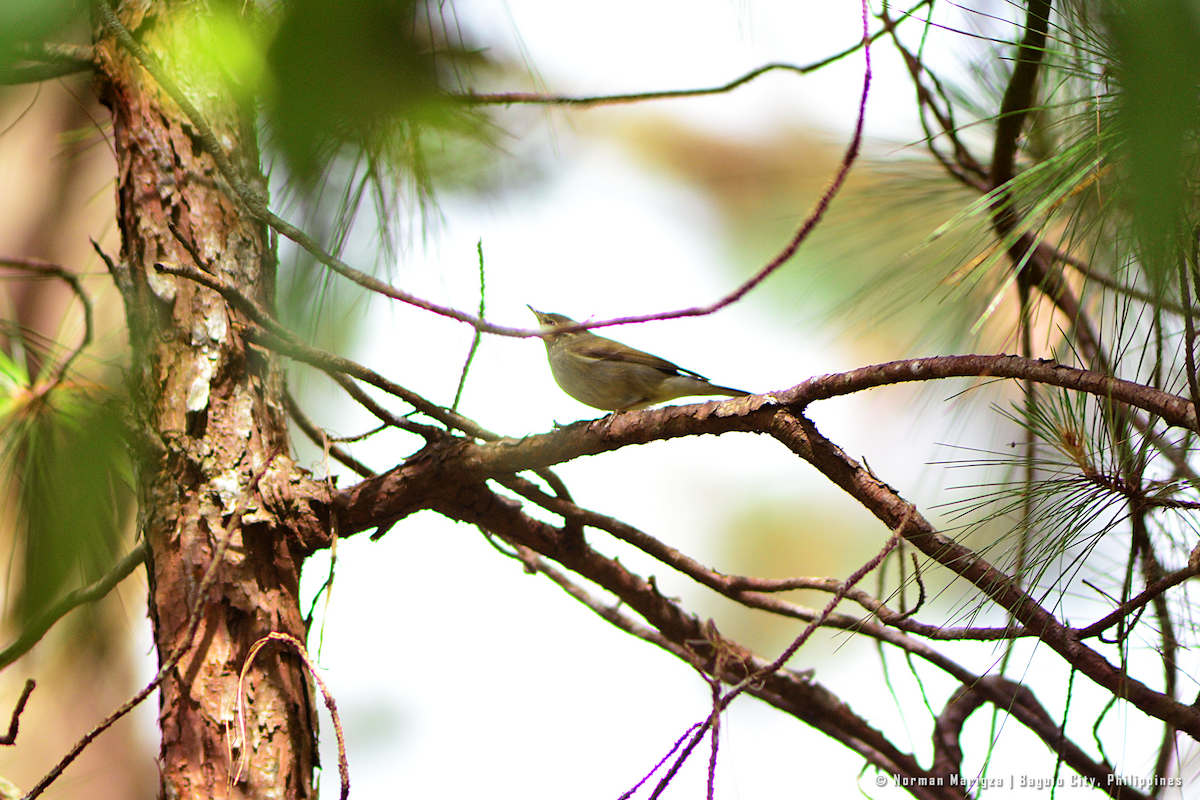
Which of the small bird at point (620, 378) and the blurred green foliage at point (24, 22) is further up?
the small bird at point (620, 378)

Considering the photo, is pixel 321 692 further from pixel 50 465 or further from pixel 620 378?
pixel 620 378

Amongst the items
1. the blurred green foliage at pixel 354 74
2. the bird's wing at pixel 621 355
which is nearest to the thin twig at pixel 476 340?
the blurred green foliage at pixel 354 74

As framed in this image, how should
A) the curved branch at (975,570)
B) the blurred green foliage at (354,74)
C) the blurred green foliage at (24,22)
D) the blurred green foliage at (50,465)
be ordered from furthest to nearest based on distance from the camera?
1. the blurred green foliage at (50,465)
2. the curved branch at (975,570)
3. the blurred green foliage at (354,74)
4. the blurred green foliage at (24,22)

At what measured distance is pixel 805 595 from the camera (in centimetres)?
727

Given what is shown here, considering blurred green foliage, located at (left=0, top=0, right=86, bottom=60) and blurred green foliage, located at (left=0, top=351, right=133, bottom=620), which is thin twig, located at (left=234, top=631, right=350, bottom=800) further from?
blurred green foliage, located at (left=0, top=0, right=86, bottom=60)

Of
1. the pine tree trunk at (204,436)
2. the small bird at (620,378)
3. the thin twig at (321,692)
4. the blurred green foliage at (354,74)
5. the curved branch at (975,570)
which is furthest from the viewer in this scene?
the small bird at (620,378)

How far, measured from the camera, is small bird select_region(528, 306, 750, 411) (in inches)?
138

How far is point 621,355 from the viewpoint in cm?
366

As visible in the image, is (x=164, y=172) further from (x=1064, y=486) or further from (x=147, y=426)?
(x=1064, y=486)

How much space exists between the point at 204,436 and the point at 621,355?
6.11 ft

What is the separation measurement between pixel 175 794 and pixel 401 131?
1.78m

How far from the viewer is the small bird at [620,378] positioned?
349cm

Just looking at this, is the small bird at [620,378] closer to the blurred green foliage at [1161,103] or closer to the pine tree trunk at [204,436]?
the pine tree trunk at [204,436]

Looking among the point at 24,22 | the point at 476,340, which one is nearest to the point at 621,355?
the point at 476,340
